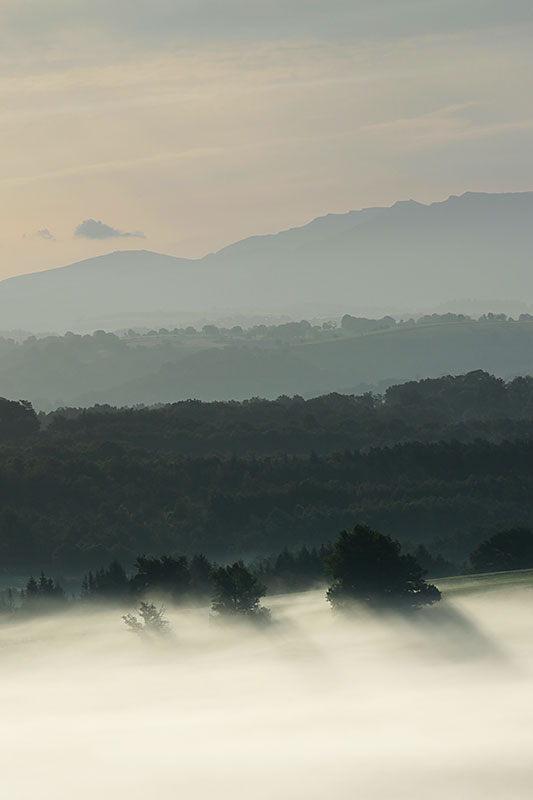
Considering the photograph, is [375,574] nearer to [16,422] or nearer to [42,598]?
[42,598]

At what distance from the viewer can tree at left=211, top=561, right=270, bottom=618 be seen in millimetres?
61344

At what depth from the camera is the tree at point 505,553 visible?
78.8 meters

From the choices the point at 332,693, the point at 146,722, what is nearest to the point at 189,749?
the point at 146,722

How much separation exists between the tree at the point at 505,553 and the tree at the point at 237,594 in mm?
21405

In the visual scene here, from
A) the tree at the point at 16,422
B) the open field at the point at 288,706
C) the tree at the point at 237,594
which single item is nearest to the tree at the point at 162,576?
the open field at the point at 288,706

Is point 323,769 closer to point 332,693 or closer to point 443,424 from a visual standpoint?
point 332,693

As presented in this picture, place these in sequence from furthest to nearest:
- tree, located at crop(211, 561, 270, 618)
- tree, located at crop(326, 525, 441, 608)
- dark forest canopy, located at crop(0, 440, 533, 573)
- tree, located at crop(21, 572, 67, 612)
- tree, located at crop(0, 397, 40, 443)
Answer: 1. tree, located at crop(0, 397, 40, 443)
2. dark forest canopy, located at crop(0, 440, 533, 573)
3. tree, located at crop(21, 572, 67, 612)
4. tree, located at crop(211, 561, 270, 618)
5. tree, located at crop(326, 525, 441, 608)

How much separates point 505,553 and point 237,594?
24.8m

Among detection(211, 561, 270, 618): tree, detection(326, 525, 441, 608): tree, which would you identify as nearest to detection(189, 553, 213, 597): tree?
detection(211, 561, 270, 618): tree

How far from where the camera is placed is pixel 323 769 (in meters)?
35.9

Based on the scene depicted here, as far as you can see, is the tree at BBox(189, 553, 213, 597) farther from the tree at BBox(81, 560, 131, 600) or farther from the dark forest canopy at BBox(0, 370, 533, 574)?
the dark forest canopy at BBox(0, 370, 533, 574)

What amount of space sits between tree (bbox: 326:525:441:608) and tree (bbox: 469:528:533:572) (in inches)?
813

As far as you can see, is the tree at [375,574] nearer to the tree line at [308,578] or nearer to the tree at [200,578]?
the tree line at [308,578]

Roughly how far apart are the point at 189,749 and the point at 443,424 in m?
158
